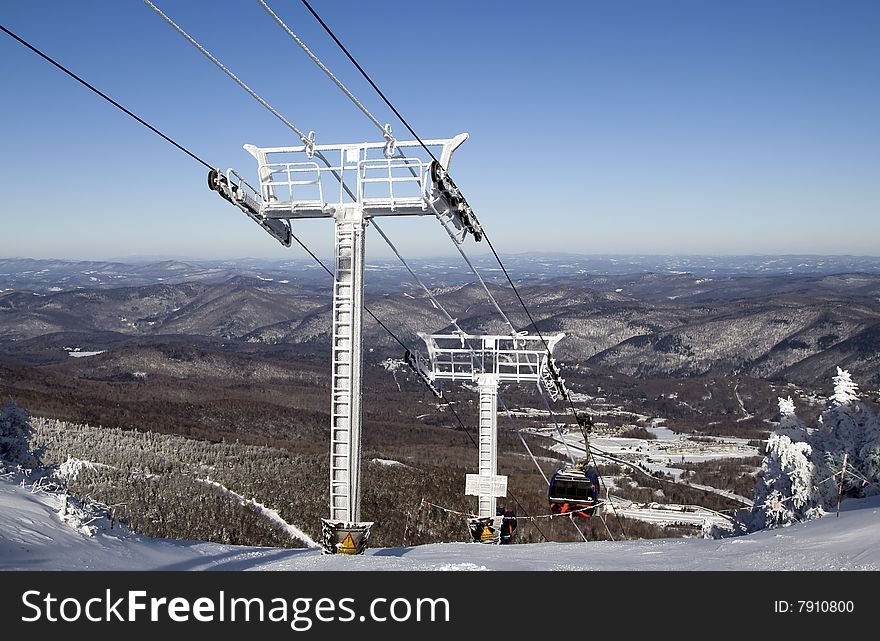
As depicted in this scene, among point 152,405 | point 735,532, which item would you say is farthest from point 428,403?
point 735,532

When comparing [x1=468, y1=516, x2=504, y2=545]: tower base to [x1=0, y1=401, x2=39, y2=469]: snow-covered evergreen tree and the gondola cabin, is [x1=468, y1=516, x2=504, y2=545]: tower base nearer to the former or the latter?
the gondola cabin

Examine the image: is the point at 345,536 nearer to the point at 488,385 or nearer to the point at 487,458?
the point at 487,458

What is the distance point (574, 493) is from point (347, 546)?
11717 millimetres

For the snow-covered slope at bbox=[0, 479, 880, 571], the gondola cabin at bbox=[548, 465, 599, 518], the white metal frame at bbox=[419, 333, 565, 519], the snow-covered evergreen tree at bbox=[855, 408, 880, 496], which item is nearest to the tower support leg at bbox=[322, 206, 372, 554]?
the snow-covered slope at bbox=[0, 479, 880, 571]

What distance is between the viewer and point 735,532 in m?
30.3

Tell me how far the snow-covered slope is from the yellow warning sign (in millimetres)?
489

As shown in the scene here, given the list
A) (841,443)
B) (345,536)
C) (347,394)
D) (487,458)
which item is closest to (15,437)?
(487,458)

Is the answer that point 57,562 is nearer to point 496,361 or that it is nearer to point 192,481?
point 496,361

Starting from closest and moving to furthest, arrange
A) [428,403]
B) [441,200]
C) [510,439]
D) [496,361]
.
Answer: [441,200] < [496,361] < [510,439] < [428,403]

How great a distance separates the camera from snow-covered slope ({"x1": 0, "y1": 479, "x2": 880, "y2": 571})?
11.3m

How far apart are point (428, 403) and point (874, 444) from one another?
152 m

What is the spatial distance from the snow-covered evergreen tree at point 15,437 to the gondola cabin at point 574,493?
54.2 ft

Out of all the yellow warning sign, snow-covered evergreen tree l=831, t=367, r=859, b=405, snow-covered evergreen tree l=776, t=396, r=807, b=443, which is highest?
snow-covered evergreen tree l=831, t=367, r=859, b=405

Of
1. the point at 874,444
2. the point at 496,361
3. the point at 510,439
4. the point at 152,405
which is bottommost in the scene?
the point at 510,439
